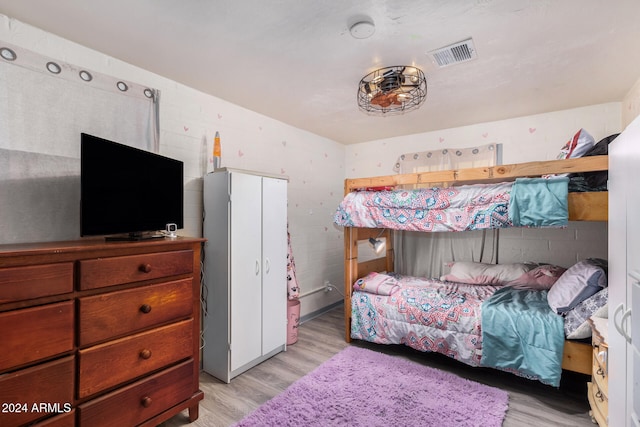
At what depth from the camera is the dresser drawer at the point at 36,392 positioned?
119cm

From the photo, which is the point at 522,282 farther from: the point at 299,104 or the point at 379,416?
the point at 299,104

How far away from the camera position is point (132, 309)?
1.58m

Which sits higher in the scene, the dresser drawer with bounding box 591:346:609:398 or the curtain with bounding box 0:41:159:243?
the curtain with bounding box 0:41:159:243

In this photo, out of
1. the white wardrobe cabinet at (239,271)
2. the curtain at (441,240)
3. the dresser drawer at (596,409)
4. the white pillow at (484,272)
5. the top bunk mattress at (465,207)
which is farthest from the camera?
the curtain at (441,240)

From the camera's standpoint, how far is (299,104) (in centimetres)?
293

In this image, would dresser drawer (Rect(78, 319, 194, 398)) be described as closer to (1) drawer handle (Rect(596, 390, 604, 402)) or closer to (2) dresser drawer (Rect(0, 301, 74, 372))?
(2) dresser drawer (Rect(0, 301, 74, 372))

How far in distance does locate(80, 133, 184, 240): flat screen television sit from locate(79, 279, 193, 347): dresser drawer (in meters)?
0.37

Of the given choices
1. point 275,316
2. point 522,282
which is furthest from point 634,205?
point 275,316

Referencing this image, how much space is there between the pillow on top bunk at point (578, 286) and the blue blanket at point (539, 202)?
0.38m

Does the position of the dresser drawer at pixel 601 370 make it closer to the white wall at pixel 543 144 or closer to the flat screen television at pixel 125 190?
the white wall at pixel 543 144

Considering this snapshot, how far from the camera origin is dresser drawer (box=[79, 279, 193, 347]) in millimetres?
1431

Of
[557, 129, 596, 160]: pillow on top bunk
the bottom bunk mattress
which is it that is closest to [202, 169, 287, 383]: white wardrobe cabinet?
the bottom bunk mattress

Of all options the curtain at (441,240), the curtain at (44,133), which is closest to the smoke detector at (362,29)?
the curtain at (44,133)

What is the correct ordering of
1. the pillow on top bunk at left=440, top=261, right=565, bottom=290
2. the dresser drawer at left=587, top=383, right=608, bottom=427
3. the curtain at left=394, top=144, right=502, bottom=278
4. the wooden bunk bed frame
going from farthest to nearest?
the curtain at left=394, top=144, right=502, bottom=278 < the pillow on top bunk at left=440, top=261, right=565, bottom=290 < the wooden bunk bed frame < the dresser drawer at left=587, top=383, right=608, bottom=427
